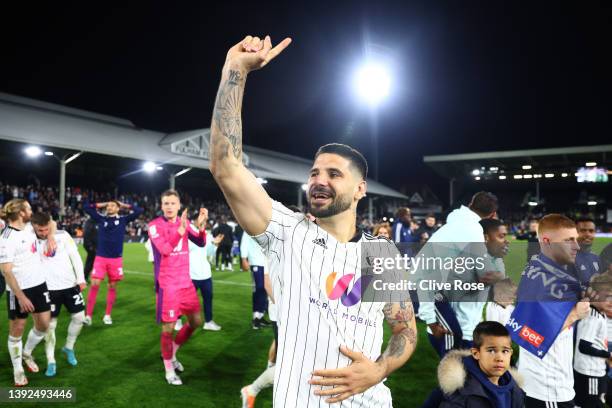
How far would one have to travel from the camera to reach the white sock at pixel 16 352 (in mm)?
4977

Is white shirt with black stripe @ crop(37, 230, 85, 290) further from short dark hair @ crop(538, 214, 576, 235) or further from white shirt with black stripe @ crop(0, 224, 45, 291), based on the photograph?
short dark hair @ crop(538, 214, 576, 235)

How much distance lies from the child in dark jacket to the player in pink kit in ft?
11.2

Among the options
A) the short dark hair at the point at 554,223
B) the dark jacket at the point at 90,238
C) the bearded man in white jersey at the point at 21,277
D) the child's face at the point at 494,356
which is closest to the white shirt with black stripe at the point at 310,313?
the child's face at the point at 494,356

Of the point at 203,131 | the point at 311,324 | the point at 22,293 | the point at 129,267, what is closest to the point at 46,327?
the point at 22,293

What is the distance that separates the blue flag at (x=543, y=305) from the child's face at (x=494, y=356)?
4.0 inches

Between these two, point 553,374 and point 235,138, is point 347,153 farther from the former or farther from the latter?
point 553,374

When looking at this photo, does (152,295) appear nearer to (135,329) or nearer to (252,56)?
(135,329)

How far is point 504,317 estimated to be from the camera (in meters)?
4.44

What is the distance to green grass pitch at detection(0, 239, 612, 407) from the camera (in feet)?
15.2

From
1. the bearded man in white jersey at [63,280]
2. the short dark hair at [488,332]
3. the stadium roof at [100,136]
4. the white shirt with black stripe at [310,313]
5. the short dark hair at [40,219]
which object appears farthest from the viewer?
the stadium roof at [100,136]

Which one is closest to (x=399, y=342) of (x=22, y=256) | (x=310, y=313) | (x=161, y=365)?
(x=310, y=313)

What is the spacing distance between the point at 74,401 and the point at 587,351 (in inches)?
199

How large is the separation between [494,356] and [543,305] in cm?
48

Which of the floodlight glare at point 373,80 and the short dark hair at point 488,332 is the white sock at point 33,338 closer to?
the short dark hair at point 488,332
